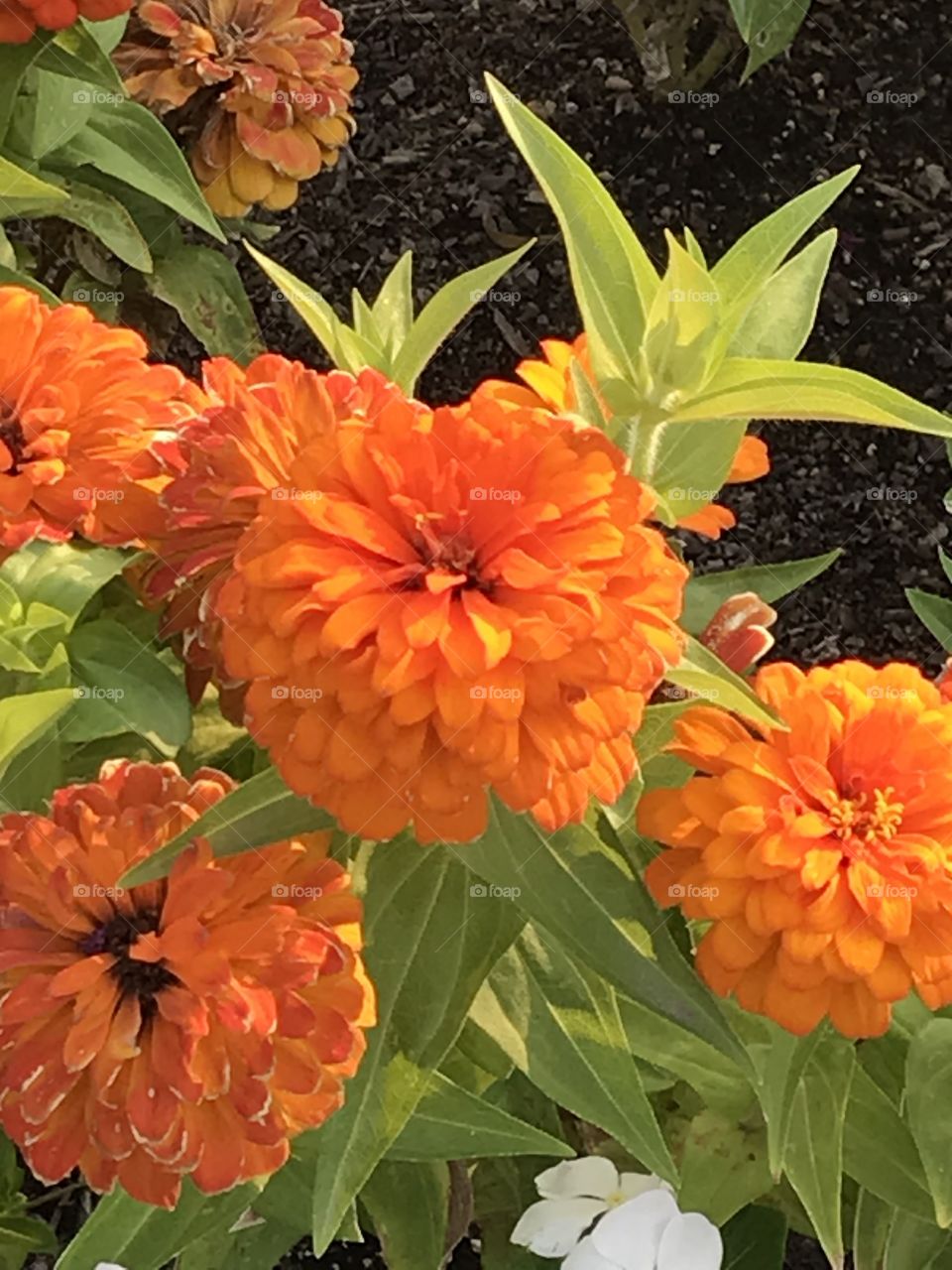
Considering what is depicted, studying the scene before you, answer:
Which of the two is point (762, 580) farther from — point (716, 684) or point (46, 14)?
point (46, 14)

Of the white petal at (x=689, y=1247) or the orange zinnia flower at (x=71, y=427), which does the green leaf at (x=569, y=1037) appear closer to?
the white petal at (x=689, y=1247)

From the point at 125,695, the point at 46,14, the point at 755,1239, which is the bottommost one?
the point at 755,1239

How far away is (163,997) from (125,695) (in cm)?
14

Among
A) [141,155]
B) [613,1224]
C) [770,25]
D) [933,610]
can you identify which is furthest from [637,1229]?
[770,25]

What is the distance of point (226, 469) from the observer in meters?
0.57

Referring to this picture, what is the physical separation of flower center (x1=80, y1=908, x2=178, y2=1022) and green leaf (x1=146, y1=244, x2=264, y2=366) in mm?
771

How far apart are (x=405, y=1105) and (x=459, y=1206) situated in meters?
0.32

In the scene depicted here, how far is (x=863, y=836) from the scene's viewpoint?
61 centimetres

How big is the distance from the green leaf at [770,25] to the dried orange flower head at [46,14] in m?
0.80

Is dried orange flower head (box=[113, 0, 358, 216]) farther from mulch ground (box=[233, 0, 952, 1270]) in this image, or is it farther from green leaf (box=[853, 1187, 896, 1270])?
green leaf (box=[853, 1187, 896, 1270])

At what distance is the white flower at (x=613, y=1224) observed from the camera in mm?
725

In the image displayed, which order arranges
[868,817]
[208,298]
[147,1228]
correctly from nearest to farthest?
[868,817] → [147,1228] → [208,298]

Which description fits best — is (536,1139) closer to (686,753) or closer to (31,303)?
(686,753)

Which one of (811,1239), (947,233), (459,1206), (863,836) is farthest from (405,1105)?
(947,233)
